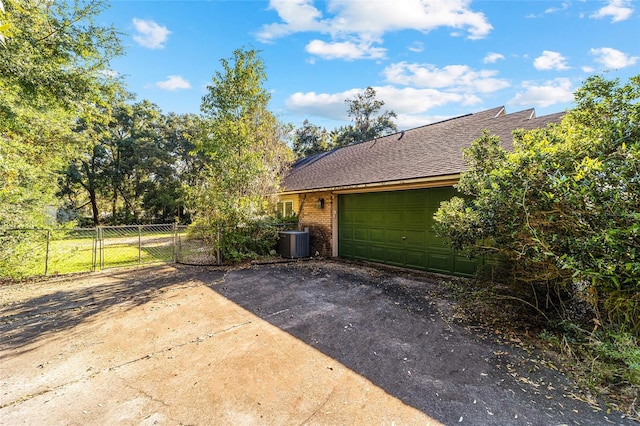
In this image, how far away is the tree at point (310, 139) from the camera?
1169 inches

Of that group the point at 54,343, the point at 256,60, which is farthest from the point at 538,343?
the point at 256,60

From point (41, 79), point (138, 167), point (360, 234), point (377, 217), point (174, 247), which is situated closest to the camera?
point (41, 79)

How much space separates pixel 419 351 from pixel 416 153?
245 inches

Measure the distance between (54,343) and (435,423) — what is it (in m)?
4.70

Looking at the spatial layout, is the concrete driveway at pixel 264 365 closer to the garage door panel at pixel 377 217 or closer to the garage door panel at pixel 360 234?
the garage door panel at pixel 377 217

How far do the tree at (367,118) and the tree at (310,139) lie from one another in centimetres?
134

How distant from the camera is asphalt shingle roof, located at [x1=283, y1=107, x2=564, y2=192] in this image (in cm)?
672

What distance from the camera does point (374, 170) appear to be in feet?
27.7

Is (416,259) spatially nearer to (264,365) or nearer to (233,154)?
(264,365)

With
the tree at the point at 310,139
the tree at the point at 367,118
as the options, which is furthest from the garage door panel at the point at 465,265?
the tree at the point at 367,118

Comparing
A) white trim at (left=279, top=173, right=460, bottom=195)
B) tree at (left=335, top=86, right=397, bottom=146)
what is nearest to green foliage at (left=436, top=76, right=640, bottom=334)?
white trim at (left=279, top=173, right=460, bottom=195)

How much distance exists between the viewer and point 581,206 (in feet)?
9.12

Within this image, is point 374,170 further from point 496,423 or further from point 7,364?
point 7,364

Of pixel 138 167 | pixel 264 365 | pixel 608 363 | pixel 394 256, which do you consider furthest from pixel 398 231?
pixel 138 167
